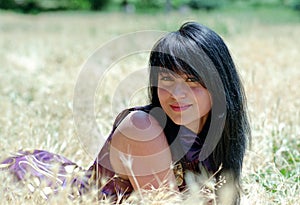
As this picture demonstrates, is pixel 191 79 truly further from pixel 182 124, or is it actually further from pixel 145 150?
pixel 145 150

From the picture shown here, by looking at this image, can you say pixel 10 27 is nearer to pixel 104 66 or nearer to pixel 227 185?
pixel 104 66

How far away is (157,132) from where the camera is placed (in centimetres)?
195

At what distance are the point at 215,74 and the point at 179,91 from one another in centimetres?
15

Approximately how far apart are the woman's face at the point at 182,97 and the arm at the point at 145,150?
8cm

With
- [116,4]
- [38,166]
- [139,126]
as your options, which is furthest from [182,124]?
[116,4]

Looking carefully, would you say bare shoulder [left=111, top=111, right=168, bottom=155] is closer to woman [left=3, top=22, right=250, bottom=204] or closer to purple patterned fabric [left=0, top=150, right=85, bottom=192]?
woman [left=3, top=22, right=250, bottom=204]

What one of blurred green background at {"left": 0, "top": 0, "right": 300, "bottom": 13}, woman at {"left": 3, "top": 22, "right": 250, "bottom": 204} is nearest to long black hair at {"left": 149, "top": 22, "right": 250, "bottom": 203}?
woman at {"left": 3, "top": 22, "right": 250, "bottom": 204}

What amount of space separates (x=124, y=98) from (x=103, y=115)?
0.52 meters

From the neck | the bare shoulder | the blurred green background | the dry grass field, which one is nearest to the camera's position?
the bare shoulder

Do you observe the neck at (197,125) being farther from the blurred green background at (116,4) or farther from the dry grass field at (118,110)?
the blurred green background at (116,4)

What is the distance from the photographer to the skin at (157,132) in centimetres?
191

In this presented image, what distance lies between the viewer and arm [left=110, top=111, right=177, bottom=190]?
6.25ft

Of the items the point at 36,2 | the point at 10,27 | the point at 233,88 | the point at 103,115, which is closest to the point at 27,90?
the point at 103,115

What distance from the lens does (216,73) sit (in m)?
2.01
